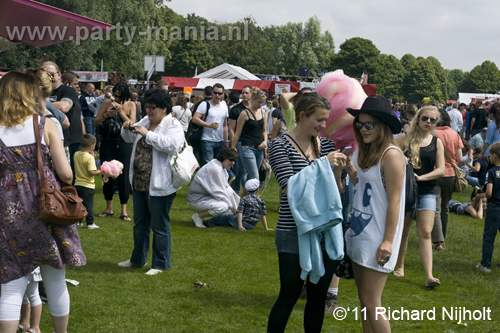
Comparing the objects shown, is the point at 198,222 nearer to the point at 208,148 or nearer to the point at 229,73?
the point at 208,148

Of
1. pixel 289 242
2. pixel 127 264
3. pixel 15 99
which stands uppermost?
pixel 15 99

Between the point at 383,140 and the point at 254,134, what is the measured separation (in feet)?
21.4

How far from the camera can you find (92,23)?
613cm

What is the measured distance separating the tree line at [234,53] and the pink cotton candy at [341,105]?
30.2 ft

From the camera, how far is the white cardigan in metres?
6.23

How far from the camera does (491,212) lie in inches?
288

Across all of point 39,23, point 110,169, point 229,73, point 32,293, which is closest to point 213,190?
point 110,169

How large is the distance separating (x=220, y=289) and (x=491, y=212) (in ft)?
11.6

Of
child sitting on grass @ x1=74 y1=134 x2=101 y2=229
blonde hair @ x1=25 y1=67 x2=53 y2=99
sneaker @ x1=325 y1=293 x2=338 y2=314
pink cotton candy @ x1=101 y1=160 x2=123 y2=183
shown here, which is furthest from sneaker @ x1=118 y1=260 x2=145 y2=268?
blonde hair @ x1=25 y1=67 x2=53 y2=99

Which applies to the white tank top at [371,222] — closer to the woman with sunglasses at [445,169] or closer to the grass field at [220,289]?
the grass field at [220,289]

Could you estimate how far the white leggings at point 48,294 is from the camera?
366cm

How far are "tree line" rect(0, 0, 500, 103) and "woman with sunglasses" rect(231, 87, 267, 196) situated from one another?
3678 mm

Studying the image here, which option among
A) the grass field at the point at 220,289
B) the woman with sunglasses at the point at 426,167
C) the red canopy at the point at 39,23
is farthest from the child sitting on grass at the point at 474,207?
the red canopy at the point at 39,23

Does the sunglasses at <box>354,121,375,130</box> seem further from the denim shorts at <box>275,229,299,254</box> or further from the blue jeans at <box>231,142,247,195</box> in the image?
the blue jeans at <box>231,142,247,195</box>
